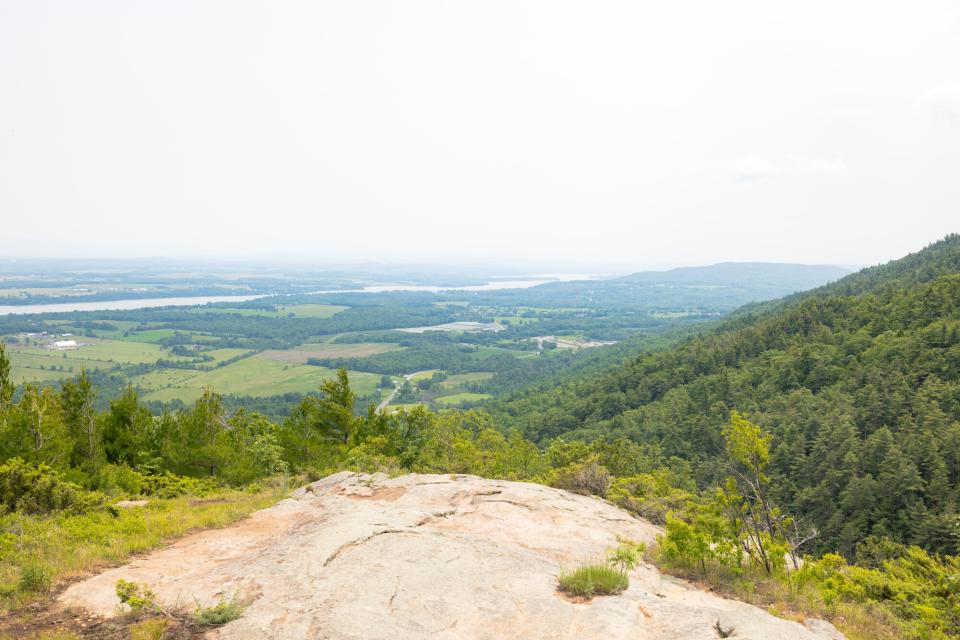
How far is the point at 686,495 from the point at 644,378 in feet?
263

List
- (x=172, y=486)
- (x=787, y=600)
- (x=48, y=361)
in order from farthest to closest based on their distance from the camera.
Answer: (x=48, y=361) → (x=172, y=486) → (x=787, y=600)

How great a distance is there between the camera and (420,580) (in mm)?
9797

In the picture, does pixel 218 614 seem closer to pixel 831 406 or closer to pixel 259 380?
pixel 831 406

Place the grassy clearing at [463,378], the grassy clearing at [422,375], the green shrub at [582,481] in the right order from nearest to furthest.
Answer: the green shrub at [582,481] < the grassy clearing at [463,378] < the grassy clearing at [422,375]

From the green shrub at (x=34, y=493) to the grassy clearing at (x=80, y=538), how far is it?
853 millimetres

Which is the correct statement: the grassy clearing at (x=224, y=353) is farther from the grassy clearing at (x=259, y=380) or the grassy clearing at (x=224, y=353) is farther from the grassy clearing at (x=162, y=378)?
the grassy clearing at (x=162, y=378)

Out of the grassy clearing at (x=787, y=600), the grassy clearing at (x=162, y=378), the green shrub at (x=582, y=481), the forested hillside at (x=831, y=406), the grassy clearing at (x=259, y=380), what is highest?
the grassy clearing at (x=787, y=600)

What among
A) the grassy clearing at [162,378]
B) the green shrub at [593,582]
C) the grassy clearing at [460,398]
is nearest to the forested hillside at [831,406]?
the grassy clearing at [460,398]

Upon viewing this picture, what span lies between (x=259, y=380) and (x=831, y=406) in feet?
414

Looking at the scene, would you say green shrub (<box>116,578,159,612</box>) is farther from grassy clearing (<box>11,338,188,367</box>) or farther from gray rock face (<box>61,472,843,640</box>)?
grassy clearing (<box>11,338,188,367</box>)

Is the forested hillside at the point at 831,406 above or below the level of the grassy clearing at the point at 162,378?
above

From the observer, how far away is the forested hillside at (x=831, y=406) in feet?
149

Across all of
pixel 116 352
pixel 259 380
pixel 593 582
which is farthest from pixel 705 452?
pixel 116 352

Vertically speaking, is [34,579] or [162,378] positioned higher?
[34,579]
